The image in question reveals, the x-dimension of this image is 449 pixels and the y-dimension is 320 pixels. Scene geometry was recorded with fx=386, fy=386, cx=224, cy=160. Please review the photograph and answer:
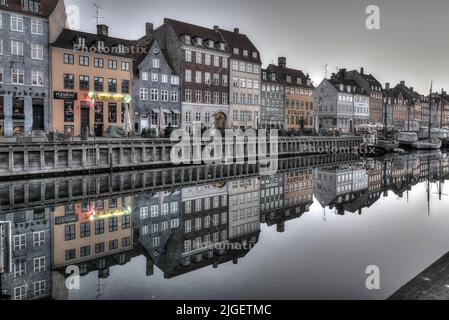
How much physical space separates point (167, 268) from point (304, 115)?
228 ft

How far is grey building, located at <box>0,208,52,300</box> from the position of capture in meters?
10.5

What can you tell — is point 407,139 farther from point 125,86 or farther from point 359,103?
point 125,86

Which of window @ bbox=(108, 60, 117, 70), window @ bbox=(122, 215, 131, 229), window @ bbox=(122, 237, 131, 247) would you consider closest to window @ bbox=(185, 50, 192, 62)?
window @ bbox=(108, 60, 117, 70)

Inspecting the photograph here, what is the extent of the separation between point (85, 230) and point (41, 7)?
113 ft

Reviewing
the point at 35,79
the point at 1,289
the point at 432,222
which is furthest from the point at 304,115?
the point at 1,289

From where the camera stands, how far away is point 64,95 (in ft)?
138

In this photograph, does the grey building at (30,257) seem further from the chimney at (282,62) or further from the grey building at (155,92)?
the chimney at (282,62)

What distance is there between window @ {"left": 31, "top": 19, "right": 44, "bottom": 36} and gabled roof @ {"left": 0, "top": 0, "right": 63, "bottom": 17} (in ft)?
2.27

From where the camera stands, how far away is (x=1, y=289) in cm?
1010

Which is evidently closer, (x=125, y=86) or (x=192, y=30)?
(x=125, y=86)

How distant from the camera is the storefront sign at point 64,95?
137 ft

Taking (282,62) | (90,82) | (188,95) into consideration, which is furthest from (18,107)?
(282,62)

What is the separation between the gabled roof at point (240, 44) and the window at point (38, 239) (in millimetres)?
50608

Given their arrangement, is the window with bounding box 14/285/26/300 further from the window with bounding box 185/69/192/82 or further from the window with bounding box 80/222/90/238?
the window with bounding box 185/69/192/82
